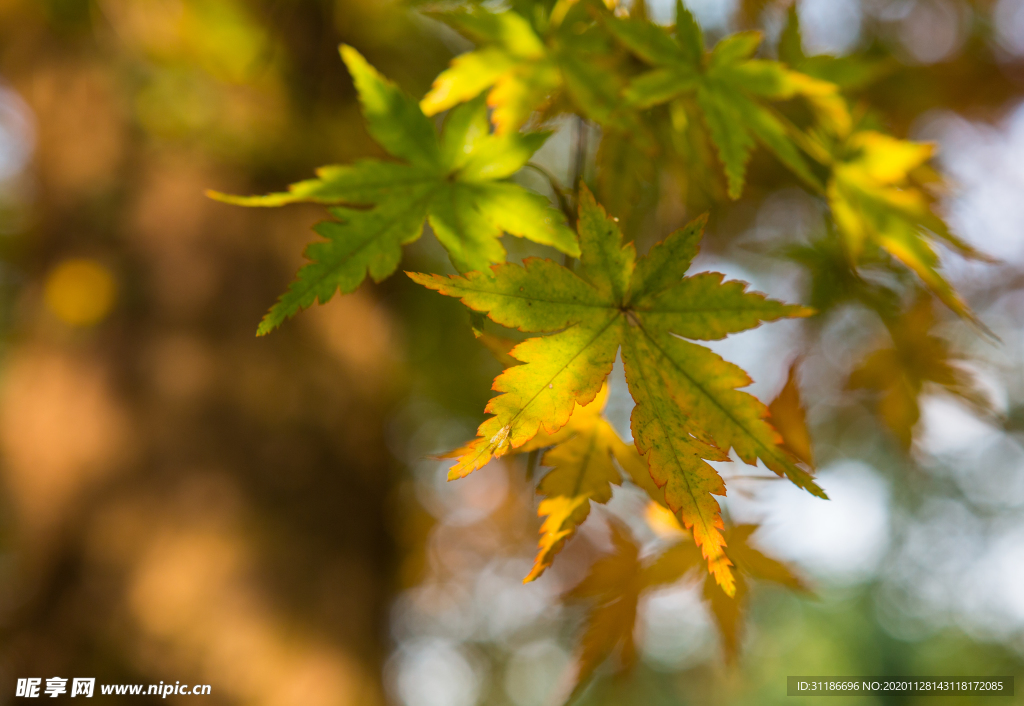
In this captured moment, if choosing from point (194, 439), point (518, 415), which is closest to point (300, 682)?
point (194, 439)

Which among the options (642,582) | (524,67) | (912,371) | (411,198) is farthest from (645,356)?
(912,371)

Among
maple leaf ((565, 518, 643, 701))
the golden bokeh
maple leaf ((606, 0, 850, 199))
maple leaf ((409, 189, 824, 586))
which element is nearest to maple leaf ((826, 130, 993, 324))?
maple leaf ((606, 0, 850, 199))

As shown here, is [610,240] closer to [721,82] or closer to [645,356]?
[645,356]

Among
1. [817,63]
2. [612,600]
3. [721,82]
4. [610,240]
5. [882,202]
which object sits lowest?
[612,600]

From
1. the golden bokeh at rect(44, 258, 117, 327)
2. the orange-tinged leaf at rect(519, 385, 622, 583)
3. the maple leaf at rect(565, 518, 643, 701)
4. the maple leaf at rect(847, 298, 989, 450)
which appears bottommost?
the maple leaf at rect(565, 518, 643, 701)

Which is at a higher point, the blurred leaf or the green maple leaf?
the blurred leaf

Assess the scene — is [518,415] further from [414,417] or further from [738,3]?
[414,417]

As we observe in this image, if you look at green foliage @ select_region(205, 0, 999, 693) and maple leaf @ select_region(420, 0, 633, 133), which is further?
maple leaf @ select_region(420, 0, 633, 133)

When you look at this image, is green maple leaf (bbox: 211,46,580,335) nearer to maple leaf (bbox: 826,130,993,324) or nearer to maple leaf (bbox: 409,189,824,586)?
maple leaf (bbox: 409,189,824,586)

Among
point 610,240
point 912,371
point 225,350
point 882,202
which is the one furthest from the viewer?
point 225,350
